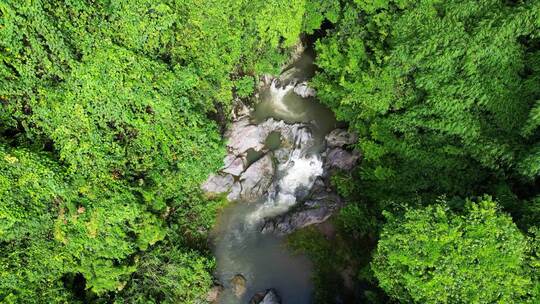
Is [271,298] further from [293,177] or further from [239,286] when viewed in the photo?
[293,177]

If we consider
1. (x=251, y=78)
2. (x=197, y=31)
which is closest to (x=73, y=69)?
(x=197, y=31)

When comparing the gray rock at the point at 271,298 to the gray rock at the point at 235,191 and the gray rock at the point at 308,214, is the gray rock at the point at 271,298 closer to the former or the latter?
the gray rock at the point at 308,214

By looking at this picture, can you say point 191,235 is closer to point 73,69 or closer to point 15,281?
point 15,281

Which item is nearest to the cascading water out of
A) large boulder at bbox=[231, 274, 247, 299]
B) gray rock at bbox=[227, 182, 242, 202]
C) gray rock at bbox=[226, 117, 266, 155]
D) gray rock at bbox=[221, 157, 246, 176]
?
gray rock at bbox=[227, 182, 242, 202]

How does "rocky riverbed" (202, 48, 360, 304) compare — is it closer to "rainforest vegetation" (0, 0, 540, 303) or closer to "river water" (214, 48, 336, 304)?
"river water" (214, 48, 336, 304)

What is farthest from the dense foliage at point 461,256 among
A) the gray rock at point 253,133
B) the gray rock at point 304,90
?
the gray rock at point 304,90

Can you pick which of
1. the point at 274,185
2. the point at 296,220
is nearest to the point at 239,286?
the point at 296,220
